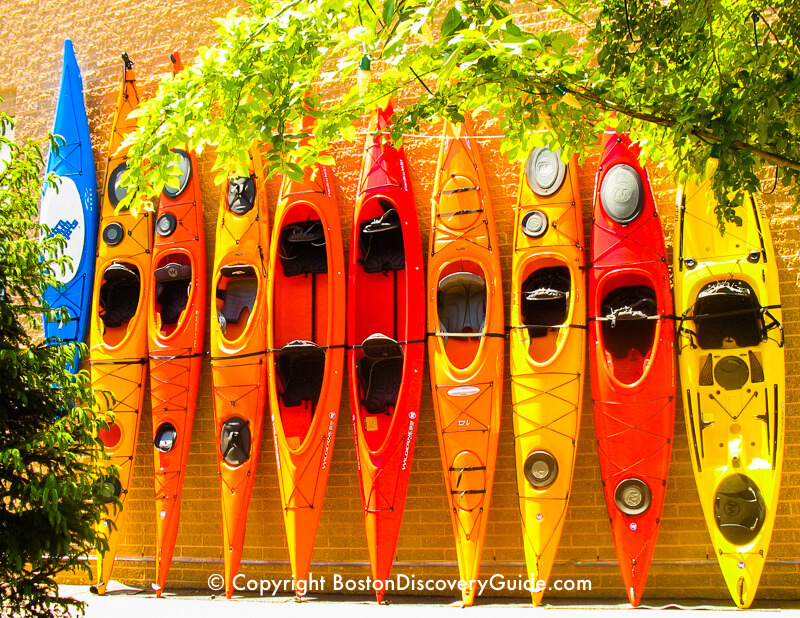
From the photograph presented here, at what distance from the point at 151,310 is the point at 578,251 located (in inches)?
118

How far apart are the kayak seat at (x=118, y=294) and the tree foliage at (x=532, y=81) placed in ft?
8.88

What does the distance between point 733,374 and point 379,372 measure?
2.12 metres

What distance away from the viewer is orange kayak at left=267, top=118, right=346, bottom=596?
5074 mm

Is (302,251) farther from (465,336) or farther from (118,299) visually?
(118,299)

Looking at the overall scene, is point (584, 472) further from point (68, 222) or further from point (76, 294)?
point (68, 222)

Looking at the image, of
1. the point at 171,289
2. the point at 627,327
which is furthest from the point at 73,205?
the point at 627,327

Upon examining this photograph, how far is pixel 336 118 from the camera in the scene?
A: 3.14 metres

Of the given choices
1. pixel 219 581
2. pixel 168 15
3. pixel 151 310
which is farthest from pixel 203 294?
pixel 168 15

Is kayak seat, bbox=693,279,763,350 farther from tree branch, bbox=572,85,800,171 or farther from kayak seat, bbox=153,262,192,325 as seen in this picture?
kayak seat, bbox=153,262,192,325

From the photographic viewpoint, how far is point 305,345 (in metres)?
5.17

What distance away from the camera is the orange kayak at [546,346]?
15.3 feet

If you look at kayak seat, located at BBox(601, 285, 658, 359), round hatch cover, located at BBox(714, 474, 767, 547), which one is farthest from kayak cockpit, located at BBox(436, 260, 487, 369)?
round hatch cover, located at BBox(714, 474, 767, 547)

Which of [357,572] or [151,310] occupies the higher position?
[151,310]

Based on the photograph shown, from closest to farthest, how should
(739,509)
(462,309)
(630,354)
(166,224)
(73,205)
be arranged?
1. (739,509)
2. (630,354)
3. (462,309)
4. (166,224)
5. (73,205)
